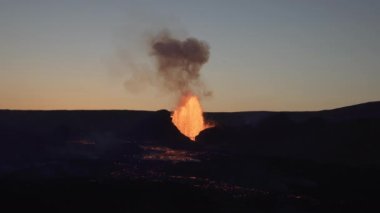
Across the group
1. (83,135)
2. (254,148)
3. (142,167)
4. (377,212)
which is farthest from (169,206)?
(83,135)

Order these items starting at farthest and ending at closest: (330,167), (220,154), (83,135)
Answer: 1. (83,135)
2. (220,154)
3. (330,167)

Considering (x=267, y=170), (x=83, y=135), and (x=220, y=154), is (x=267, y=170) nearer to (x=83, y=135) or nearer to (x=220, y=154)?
(x=220, y=154)

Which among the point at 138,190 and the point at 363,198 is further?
the point at 363,198

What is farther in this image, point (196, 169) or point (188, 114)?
point (188, 114)

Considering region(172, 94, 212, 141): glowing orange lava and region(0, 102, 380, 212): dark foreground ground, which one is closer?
region(0, 102, 380, 212): dark foreground ground

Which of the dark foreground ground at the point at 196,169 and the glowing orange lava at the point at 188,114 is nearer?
the dark foreground ground at the point at 196,169

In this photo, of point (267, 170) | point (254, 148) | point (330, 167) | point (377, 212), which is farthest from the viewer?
point (254, 148)

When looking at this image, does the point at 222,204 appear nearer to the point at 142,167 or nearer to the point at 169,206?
the point at 169,206
